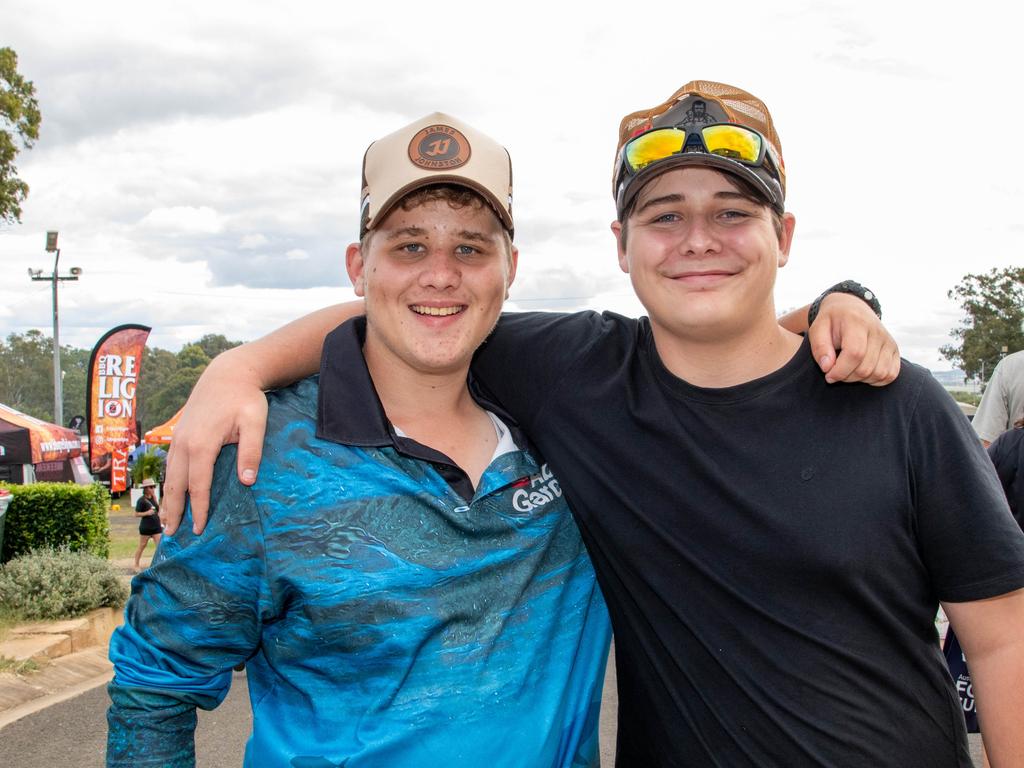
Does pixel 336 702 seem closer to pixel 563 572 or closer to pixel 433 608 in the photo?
pixel 433 608

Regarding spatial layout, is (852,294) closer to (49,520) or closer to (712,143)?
(712,143)

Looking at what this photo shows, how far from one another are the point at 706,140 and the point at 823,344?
61 centimetres

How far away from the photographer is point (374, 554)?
194cm

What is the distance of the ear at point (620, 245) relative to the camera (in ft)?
8.10

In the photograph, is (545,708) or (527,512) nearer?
(545,708)

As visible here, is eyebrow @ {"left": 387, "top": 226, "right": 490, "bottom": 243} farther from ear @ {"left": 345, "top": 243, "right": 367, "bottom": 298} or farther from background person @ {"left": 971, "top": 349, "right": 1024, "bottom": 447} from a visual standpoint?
background person @ {"left": 971, "top": 349, "right": 1024, "bottom": 447}

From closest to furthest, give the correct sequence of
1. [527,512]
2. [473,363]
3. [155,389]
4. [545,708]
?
[545,708]
[527,512]
[473,363]
[155,389]

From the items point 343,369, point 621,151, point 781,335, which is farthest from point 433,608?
point 621,151

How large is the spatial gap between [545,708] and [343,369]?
0.98m

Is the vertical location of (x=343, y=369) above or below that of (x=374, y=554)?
above

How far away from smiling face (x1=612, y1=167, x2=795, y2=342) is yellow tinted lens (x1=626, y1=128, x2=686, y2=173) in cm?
6

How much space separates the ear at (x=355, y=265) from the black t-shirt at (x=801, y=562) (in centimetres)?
89

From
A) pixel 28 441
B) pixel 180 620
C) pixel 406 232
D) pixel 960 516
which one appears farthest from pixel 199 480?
pixel 28 441

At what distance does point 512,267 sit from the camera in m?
2.58
